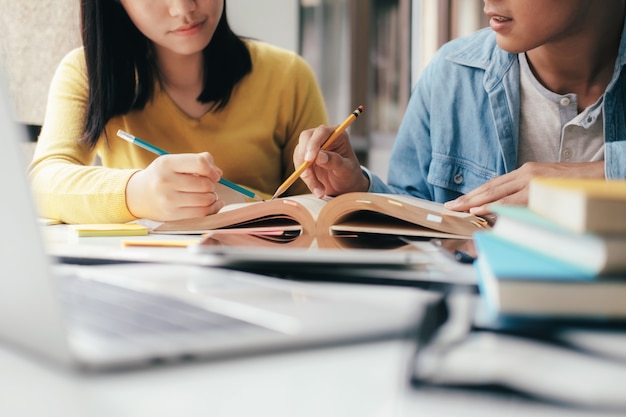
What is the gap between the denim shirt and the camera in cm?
122

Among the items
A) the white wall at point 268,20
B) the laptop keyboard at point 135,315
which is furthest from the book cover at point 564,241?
the white wall at point 268,20

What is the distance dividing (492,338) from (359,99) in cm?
318

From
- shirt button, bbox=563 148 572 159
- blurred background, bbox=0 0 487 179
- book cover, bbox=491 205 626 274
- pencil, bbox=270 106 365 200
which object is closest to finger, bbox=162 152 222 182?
pencil, bbox=270 106 365 200

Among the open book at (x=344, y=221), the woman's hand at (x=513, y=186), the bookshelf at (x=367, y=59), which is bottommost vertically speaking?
the bookshelf at (x=367, y=59)

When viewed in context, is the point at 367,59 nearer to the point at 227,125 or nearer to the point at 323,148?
the point at 227,125

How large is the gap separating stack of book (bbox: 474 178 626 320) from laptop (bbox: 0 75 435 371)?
0.19 ft

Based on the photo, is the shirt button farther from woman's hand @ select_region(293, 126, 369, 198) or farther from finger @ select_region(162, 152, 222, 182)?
finger @ select_region(162, 152, 222, 182)

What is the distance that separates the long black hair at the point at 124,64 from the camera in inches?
50.5

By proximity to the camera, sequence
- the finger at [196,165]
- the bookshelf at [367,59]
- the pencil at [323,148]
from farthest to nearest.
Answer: the bookshelf at [367,59] < the pencil at [323,148] < the finger at [196,165]

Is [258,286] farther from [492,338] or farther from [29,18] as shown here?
[29,18]

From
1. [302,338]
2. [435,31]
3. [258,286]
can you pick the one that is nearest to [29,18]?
[258,286]

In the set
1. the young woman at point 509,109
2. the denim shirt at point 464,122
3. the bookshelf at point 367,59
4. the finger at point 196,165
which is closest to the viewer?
the finger at point 196,165

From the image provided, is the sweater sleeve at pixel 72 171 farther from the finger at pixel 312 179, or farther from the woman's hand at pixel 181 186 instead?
the finger at pixel 312 179

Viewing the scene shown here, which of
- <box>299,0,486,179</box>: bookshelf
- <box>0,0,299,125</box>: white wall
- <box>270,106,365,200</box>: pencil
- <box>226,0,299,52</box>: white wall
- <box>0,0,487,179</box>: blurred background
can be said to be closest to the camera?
<box>270,106,365,200</box>: pencil
